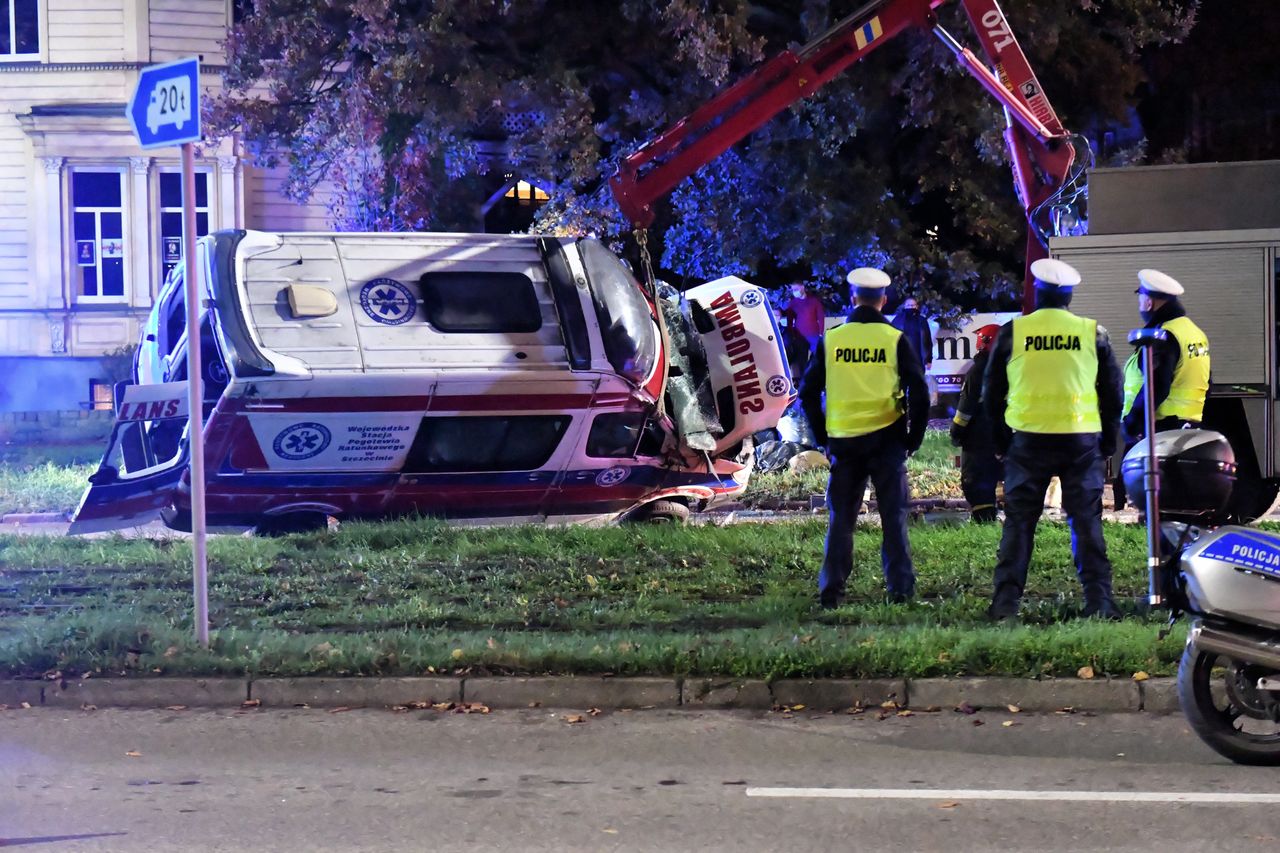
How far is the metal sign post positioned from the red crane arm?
608 centimetres

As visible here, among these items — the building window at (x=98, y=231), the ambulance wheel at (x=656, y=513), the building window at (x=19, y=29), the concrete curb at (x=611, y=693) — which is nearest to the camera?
the concrete curb at (x=611, y=693)

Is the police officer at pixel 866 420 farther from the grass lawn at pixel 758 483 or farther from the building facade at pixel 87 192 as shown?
the building facade at pixel 87 192

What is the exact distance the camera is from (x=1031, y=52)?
19.5 meters

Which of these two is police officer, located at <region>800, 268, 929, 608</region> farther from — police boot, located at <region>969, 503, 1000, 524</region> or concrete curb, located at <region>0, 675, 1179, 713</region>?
police boot, located at <region>969, 503, 1000, 524</region>

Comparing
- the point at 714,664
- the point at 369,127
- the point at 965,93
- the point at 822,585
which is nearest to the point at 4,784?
the point at 714,664

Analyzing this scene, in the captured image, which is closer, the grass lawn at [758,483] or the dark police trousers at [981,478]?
the dark police trousers at [981,478]

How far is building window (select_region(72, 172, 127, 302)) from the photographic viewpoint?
2925 centimetres

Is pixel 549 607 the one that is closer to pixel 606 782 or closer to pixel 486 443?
pixel 606 782

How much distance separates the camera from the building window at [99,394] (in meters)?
28.0

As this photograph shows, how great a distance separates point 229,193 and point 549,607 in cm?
2175

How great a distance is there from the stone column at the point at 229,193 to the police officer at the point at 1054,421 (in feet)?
74.6

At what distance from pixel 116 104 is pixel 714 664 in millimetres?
24525

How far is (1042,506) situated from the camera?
325 inches

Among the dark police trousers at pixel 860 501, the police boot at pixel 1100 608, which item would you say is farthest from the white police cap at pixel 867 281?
the police boot at pixel 1100 608
